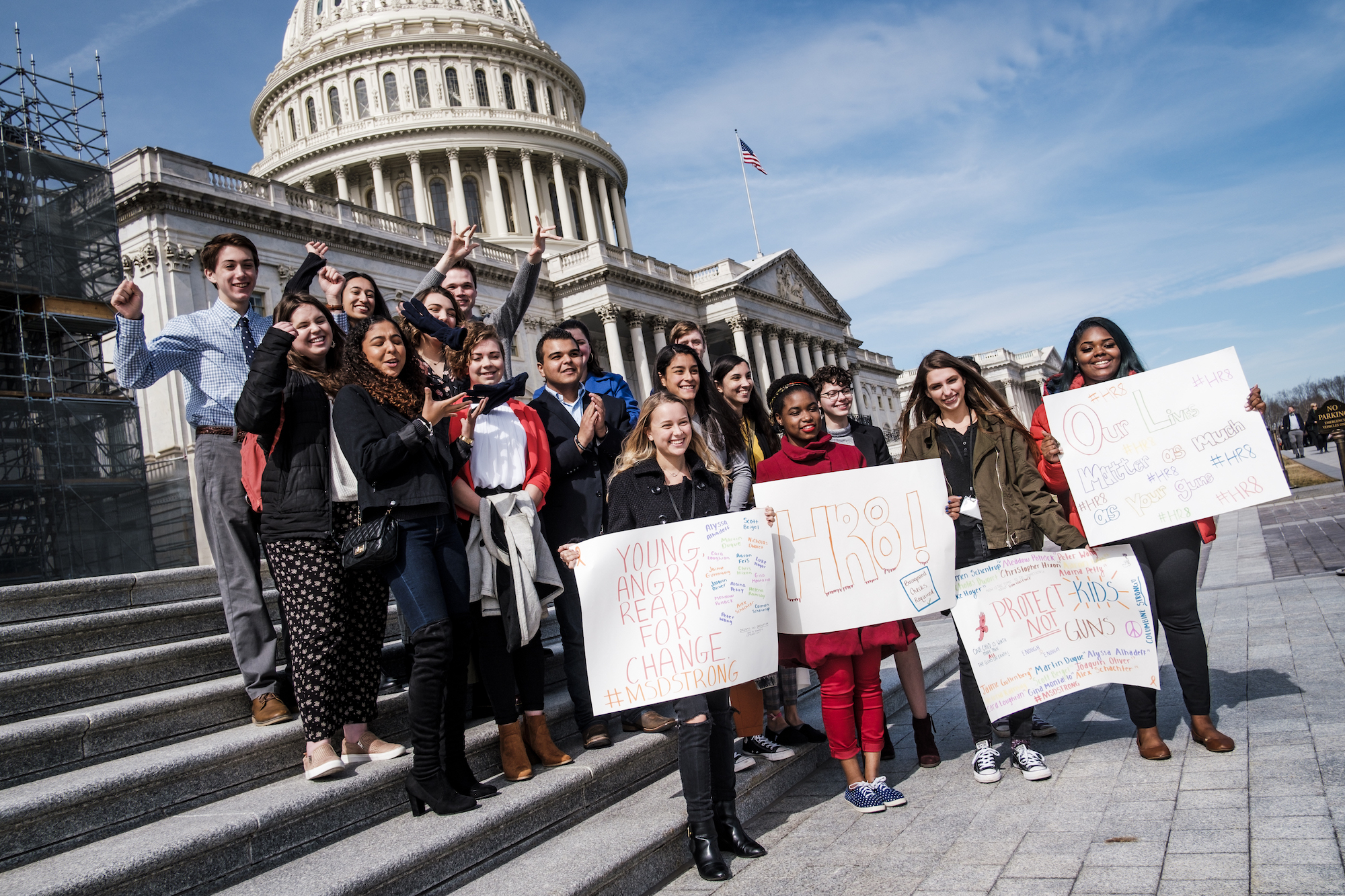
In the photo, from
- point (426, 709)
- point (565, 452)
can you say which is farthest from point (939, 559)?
point (426, 709)

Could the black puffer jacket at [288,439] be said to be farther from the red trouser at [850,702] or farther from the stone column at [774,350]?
the stone column at [774,350]

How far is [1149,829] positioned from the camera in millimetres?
3586

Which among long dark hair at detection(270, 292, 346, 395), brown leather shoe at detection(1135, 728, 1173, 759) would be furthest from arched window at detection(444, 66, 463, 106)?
brown leather shoe at detection(1135, 728, 1173, 759)

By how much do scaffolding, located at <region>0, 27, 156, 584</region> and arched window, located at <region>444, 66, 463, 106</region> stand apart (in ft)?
135

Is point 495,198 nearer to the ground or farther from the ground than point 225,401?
farther from the ground

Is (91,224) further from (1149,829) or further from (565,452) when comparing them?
(1149,829)

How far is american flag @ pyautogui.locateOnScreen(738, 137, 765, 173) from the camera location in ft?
154

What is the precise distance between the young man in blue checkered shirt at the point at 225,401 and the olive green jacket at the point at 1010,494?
A: 357 centimetres

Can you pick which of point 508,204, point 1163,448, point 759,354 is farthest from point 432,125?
point 1163,448

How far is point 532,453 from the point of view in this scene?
15.7ft

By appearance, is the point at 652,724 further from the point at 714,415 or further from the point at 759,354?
the point at 759,354

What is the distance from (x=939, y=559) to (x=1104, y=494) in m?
0.96

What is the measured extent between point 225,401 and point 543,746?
2549 mm

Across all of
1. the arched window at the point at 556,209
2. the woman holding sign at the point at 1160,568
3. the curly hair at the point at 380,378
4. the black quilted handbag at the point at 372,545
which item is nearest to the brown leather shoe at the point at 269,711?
the black quilted handbag at the point at 372,545
